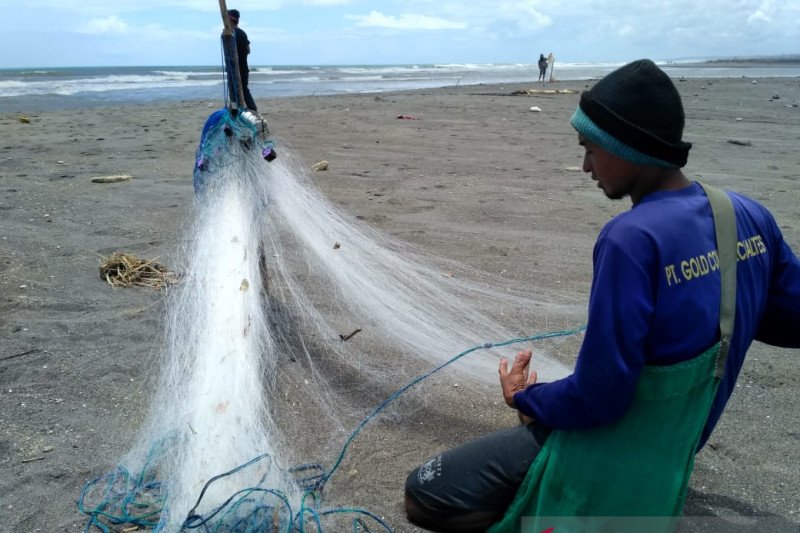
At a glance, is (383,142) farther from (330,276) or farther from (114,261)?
(330,276)

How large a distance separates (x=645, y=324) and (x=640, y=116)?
518mm

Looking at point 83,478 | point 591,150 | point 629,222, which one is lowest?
point 83,478

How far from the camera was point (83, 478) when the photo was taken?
8.21 feet

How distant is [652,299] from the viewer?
147 cm

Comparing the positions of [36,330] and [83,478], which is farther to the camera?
[36,330]

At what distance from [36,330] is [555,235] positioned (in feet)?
13.1

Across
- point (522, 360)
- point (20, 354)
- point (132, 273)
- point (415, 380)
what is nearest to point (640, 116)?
point (522, 360)

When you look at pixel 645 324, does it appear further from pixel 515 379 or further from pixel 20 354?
pixel 20 354

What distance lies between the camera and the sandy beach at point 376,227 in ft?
8.34

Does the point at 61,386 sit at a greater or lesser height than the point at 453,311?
lesser

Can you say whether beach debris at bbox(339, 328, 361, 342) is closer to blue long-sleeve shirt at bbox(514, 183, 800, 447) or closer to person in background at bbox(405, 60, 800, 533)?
person in background at bbox(405, 60, 800, 533)

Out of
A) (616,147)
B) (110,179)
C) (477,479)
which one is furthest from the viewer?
(110,179)

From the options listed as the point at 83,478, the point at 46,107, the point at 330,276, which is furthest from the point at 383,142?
the point at 46,107

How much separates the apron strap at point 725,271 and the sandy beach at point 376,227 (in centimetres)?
111
